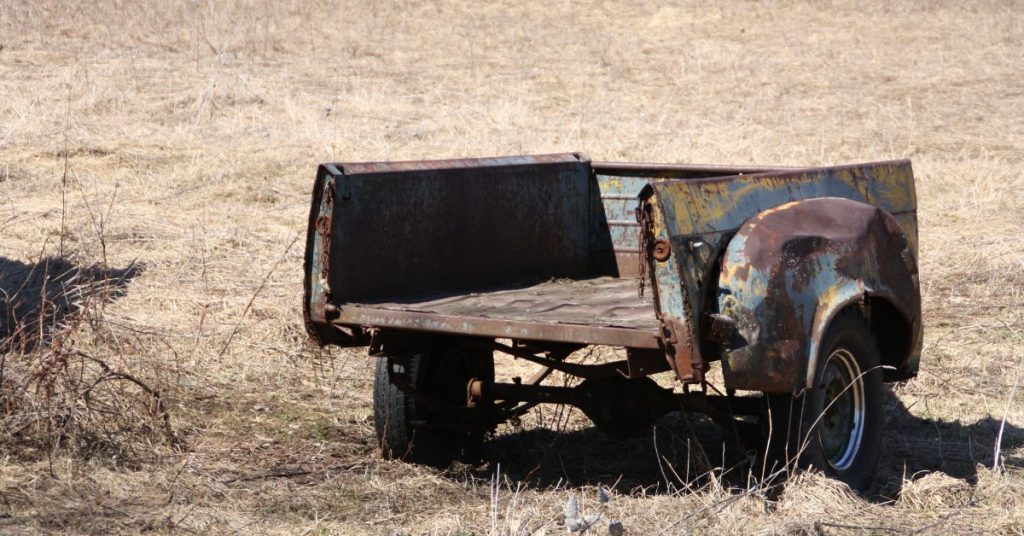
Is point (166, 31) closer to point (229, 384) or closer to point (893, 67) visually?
point (893, 67)

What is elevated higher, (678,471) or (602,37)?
(602,37)

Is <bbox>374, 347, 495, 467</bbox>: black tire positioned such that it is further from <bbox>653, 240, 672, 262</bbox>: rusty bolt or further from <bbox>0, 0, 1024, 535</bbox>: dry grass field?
<bbox>653, 240, 672, 262</bbox>: rusty bolt

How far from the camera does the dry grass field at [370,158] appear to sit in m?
4.68

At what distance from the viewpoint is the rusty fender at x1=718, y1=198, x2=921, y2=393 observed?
164 inches

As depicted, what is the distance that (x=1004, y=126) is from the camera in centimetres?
1427

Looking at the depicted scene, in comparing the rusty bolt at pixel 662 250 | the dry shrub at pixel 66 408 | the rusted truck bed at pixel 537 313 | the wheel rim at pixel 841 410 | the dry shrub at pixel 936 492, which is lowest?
the dry shrub at pixel 936 492

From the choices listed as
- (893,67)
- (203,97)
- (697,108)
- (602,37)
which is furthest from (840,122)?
(203,97)

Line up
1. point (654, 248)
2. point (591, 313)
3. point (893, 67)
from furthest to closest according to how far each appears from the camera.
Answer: point (893, 67), point (591, 313), point (654, 248)

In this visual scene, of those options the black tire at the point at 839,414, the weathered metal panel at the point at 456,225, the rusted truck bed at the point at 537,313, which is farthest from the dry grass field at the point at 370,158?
the weathered metal panel at the point at 456,225

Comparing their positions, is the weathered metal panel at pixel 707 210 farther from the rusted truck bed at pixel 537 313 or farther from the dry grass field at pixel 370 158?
the dry grass field at pixel 370 158

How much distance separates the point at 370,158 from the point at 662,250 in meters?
8.47

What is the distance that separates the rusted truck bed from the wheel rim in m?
0.71

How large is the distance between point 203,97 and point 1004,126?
8950 millimetres

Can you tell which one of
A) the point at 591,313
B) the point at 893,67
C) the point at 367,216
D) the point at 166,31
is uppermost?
the point at 166,31
